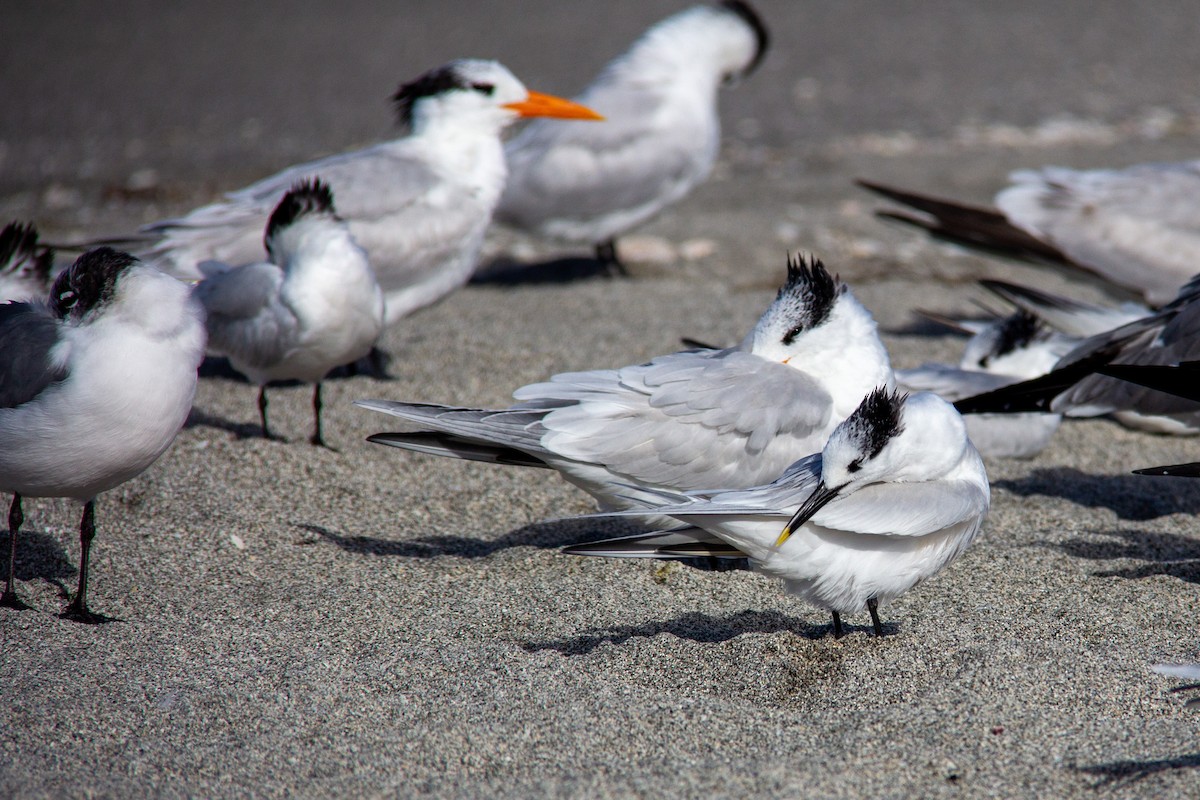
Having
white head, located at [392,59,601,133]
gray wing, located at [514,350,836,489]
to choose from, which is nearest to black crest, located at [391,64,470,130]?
white head, located at [392,59,601,133]

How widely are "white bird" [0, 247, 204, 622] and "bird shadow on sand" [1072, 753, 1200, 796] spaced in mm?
2160

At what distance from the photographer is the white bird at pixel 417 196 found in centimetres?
475

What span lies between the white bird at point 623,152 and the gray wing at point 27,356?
3.68m

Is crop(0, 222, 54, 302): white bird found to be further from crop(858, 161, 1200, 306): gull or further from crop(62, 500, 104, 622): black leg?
crop(858, 161, 1200, 306): gull

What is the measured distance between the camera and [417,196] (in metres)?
4.95

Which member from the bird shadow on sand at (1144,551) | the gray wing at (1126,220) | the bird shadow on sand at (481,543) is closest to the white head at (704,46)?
the gray wing at (1126,220)

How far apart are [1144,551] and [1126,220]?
2.37 meters

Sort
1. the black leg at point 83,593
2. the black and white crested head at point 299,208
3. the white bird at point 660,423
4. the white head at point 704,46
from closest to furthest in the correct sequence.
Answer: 1. the black leg at point 83,593
2. the white bird at point 660,423
3. the black and white crested head at point 299,208
4. the white head at point 704,46

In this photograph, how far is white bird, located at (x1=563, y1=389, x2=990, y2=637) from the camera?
251cm

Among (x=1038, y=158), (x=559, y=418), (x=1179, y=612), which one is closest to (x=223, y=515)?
(x=559, y=418)

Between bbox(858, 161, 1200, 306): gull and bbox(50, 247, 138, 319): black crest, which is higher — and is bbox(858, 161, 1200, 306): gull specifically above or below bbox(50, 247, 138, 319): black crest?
below

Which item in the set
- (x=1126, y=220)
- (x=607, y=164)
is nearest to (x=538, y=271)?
(x=607, y=164)

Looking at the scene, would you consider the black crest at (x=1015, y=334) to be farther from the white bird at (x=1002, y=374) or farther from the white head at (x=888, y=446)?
the white head at (x=888, y=446)

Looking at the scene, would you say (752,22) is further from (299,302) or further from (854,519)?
(854,519)
